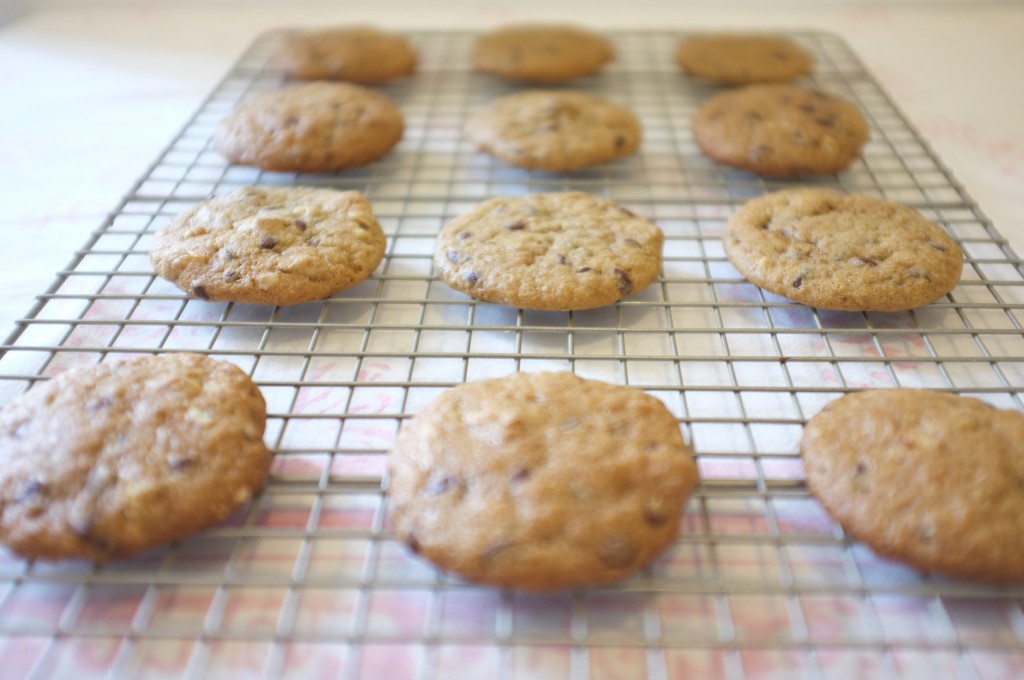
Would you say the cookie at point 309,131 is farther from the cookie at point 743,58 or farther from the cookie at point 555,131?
the cookie at point 743,58

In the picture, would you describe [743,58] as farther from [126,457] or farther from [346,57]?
[126,457]

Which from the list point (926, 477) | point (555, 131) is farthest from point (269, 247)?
point (926, 477)

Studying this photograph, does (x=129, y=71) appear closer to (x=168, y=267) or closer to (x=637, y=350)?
(x=168, y=267)

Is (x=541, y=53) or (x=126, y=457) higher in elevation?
(x=126, y=457)

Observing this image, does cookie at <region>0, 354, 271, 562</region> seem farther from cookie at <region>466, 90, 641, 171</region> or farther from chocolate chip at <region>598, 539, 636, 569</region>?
cookie at <region>466, 90, 641, 171</region>

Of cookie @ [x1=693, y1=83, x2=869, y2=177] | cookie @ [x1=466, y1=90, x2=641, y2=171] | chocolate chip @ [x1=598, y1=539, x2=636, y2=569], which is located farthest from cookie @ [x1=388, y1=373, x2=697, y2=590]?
cookie @ [x1=693, y1=83, x2=869, y2=177]

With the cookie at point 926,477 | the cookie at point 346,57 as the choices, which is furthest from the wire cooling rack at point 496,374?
the cookie at point 346,57
